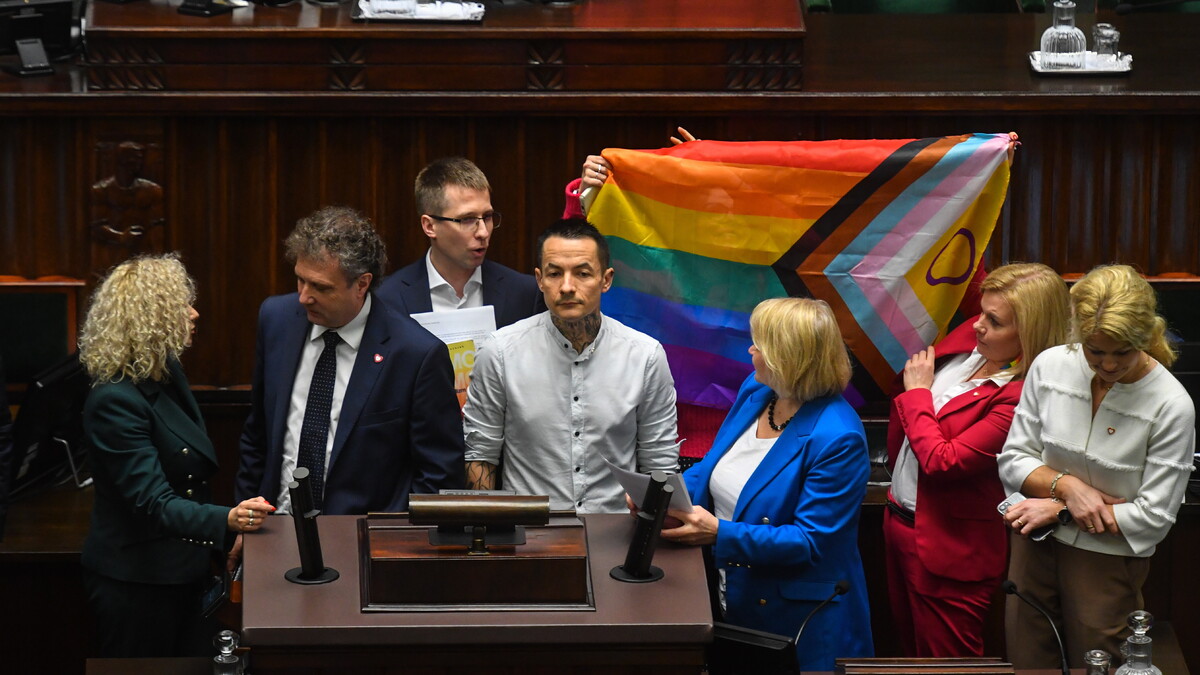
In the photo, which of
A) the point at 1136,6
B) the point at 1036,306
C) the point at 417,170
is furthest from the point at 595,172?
the point at 1136,6

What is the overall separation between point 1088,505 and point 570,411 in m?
1.16

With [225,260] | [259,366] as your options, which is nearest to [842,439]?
[259,366]

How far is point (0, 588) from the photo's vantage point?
4094 mm

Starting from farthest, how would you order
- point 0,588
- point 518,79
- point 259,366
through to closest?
A: 1. point 518,79
2. point 0,588
3. point 259,366

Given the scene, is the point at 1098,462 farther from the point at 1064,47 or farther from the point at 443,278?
the point at 1064,47

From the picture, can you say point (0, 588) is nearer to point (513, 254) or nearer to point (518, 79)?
point (513, 254)

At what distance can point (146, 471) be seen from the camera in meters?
3.31

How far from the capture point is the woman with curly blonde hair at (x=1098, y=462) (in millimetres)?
3096

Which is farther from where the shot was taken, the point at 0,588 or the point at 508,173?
the point at 508,173

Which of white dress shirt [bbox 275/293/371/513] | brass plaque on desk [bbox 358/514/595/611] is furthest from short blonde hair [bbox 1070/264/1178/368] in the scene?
white dress shirt [bbox 275/293/371/513]

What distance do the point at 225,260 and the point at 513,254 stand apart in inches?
34.3

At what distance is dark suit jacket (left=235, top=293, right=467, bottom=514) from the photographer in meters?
3.42

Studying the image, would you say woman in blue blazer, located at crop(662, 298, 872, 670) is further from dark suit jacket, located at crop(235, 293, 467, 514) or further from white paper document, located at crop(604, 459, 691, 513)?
dark suit jacket, located at crop(235, 293, 467, 514)

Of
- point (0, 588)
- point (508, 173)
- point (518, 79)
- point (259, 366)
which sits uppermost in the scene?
point (518, 79)
